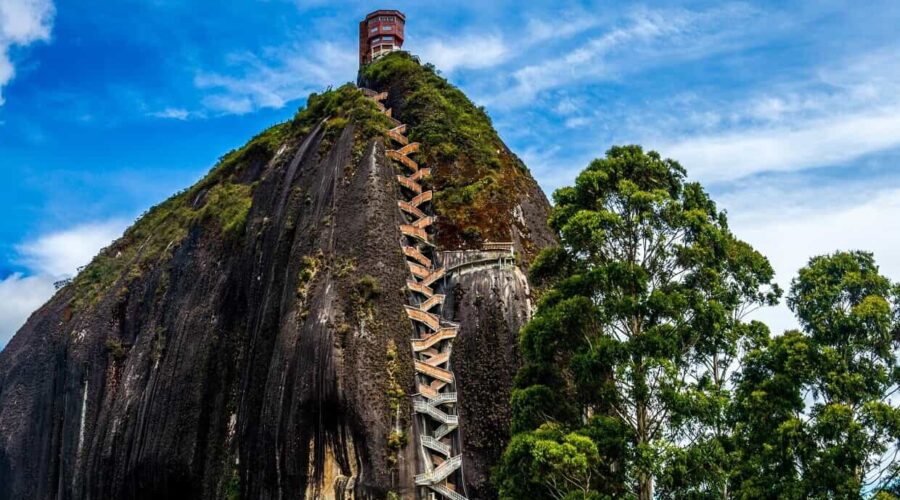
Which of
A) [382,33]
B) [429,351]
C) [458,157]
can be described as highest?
[382,33]

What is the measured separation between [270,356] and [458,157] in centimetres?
1183

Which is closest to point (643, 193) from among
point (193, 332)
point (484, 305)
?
point (484, 305)

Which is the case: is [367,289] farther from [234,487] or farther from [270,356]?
[234,487]

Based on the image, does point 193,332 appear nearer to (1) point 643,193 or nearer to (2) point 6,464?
(2) point 6,464

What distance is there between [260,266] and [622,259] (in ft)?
64.5

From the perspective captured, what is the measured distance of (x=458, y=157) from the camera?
38500 millimetres

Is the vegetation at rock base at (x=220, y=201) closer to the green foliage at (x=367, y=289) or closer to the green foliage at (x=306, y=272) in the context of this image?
the green foliage at (x=306, y=272)

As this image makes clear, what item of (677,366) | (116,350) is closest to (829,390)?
(677,366)

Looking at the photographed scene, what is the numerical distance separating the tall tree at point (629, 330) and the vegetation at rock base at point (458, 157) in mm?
10570

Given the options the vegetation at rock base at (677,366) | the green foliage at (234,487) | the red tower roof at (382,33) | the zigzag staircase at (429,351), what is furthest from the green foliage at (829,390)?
the red tower roof at (382,33)

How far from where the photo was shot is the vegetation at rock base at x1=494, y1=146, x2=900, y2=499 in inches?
747

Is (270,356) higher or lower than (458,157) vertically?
lower

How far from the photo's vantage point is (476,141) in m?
39.8

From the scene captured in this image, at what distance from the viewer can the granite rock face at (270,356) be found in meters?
29.3
